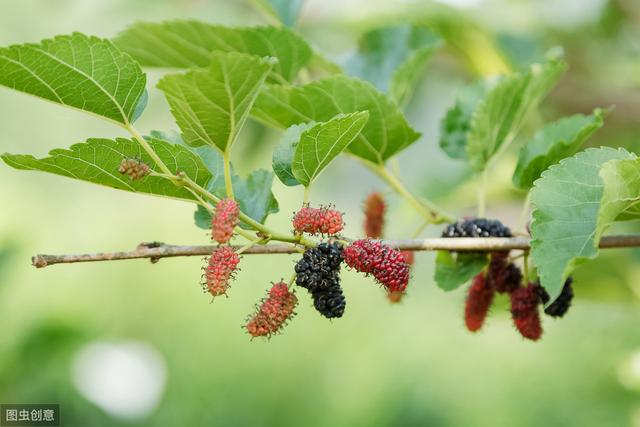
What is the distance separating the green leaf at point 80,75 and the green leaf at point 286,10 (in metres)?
0.53

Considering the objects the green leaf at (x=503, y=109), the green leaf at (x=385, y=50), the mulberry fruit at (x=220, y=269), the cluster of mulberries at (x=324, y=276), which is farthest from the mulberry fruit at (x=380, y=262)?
the green leaf at (x=385, y=50)

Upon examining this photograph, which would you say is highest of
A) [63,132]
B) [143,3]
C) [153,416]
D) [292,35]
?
[63,132]

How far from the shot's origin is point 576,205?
75 centimetres

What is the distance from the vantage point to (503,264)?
0.97 meters

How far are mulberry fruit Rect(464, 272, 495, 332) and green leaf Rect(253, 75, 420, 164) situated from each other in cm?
21

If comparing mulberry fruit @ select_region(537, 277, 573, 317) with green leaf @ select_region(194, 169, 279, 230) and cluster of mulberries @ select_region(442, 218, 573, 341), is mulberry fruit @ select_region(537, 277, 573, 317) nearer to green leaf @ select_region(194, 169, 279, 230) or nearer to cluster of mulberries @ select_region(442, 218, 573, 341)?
cluster of mulberries @ select_region(442, 218, 573, 341)

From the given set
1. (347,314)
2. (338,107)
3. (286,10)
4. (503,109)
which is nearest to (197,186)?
(338,107)

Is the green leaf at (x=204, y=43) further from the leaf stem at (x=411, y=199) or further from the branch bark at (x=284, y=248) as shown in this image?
the branch bark at (x=284, y=248)

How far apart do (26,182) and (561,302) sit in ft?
12.9

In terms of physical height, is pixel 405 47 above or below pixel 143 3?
below

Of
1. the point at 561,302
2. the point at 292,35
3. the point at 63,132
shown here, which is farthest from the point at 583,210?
the point at 63,132

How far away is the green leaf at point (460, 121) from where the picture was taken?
3.69 feet

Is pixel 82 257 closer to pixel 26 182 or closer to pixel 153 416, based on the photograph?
pixel 153 416

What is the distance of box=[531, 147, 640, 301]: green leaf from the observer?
689 millimetres
